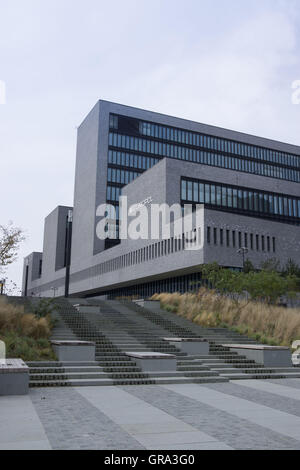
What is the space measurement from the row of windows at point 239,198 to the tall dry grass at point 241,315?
28.1 metres

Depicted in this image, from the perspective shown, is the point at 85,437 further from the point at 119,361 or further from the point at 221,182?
the point at 221,182

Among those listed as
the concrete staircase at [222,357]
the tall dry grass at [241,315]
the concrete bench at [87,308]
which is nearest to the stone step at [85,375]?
the concrete staircase at [222,357]

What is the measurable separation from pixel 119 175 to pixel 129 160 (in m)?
3.56

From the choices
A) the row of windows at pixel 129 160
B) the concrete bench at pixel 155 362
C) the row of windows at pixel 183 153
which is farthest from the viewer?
the row of windows at pixel 183 153

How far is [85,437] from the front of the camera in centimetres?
642

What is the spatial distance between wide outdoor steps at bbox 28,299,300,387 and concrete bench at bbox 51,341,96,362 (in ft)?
1.09

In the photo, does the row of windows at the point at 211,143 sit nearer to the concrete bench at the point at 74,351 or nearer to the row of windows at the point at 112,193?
the row of windows at the point at 112,193

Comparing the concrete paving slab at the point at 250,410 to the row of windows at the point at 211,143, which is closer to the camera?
the concrete paving slab at the point at 250,410

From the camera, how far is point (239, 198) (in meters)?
58.7

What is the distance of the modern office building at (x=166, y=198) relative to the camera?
43.0 meters

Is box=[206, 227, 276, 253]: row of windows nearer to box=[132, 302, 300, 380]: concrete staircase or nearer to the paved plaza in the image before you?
box=[132, 302, 300, 380]: concrete staircase

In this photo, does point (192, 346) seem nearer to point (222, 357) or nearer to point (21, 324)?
point (222, 357)

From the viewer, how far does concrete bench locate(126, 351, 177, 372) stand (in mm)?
14109

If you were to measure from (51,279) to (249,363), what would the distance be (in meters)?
81.8
